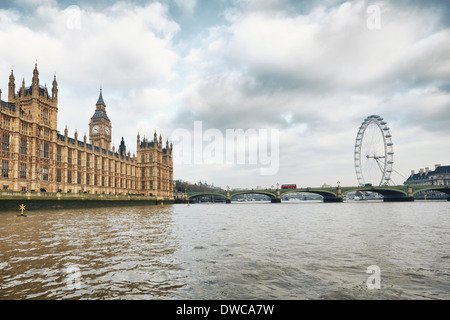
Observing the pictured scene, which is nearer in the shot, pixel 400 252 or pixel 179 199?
pixel 400 252

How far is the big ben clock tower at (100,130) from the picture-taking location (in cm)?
13700

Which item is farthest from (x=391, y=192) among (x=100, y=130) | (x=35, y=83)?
(x=100, y=130)

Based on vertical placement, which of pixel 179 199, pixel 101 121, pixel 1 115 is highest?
pixel 101 121

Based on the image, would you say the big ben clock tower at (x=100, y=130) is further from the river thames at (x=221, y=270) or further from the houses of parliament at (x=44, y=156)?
the river thames at (x=221, y=270)

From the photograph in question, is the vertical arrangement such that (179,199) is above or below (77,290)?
below

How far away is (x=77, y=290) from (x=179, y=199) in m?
147

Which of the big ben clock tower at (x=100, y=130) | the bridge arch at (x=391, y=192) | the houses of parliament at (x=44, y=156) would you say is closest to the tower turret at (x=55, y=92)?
the houses of parliament at (x=44, y=156)

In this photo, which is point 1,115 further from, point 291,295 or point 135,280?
point 291,295

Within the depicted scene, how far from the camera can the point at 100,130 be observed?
5428 inches

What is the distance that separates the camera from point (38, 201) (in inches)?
1804

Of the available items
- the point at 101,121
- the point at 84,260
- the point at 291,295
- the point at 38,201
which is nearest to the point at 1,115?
the point at 38,201

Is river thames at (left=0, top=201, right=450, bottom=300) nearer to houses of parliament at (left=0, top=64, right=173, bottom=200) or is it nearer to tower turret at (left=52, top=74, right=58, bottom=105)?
→ houses of parliament at (left=0, top=64, right=173, bottom=200)

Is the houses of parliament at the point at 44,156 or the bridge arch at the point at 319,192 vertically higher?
the houses of parliament at the point at 44,156
